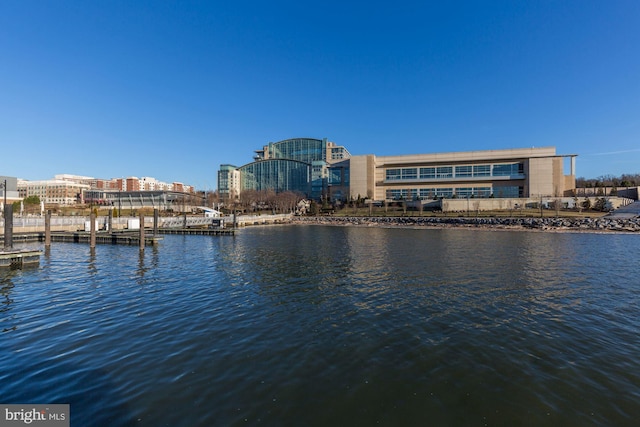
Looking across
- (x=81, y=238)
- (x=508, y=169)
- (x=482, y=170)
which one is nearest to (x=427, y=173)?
(x=482, y=170)

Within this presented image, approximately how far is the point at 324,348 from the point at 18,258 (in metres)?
23.5

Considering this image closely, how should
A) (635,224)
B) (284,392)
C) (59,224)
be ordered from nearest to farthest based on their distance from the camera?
(284,392), (59,224), (635,224)

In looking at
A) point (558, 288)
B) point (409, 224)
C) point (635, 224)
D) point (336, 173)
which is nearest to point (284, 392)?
point (558, 288)

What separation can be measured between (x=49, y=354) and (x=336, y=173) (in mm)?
104924

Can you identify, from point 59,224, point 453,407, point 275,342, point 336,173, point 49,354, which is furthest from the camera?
point 336,173

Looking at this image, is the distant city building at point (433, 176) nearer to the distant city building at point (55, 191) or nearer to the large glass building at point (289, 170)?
the large glass building at point (289, 170)

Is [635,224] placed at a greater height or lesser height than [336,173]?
lesser

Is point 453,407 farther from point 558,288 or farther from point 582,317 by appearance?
point 558,288

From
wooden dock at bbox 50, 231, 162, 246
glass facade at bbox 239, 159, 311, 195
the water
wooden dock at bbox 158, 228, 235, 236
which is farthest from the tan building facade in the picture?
the water

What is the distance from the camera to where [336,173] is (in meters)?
111

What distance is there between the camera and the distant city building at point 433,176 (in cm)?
8331

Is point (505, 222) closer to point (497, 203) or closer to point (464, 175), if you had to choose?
point (497, 203)

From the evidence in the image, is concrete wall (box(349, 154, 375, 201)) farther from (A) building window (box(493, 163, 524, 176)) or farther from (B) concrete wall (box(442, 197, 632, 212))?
(A) building window (box(493, 163, 524, 176))

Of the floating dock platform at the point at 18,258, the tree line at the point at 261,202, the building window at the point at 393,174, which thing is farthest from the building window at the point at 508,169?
the floating dock platform at the point at 18,258
